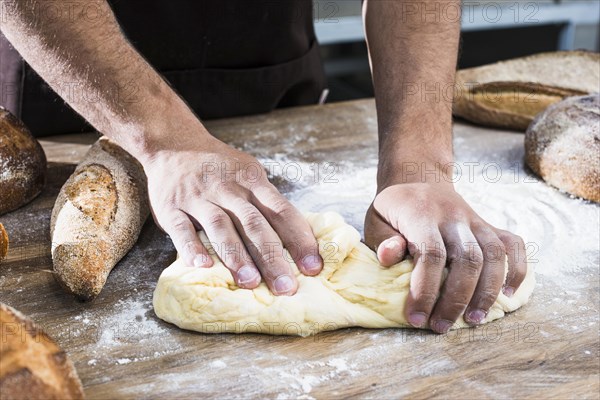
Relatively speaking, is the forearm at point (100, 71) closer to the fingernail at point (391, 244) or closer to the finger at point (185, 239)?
the finger at point (185, 239)

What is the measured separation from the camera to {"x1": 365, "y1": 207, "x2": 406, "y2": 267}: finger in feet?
4.49

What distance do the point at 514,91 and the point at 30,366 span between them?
1.89 meters

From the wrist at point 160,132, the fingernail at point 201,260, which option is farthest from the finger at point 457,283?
the wrist at point 160,132

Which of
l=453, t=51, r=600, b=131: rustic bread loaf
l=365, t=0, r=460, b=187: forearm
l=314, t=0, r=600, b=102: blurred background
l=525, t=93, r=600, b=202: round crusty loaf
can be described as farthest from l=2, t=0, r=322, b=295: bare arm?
l=314, t=0, r=600, b=102: blurred background

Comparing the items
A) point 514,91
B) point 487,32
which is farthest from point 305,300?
point 487,32

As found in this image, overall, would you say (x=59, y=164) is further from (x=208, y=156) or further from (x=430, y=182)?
(x=430, y=182)

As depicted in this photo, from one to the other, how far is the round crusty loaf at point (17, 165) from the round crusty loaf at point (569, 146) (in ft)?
4.60

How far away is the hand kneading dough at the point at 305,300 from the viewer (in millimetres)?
1272

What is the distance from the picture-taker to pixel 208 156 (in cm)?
153

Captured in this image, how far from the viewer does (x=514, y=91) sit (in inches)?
92.4

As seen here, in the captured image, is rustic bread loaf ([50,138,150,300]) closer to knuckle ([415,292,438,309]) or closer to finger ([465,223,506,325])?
knuckle ([415,292,438,309])

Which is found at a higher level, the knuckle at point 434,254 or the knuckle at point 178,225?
the knuckle at point 178,225

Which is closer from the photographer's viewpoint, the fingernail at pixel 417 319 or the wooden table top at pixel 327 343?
the wooden table top at pixel 327 343

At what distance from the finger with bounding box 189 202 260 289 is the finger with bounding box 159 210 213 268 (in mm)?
23
